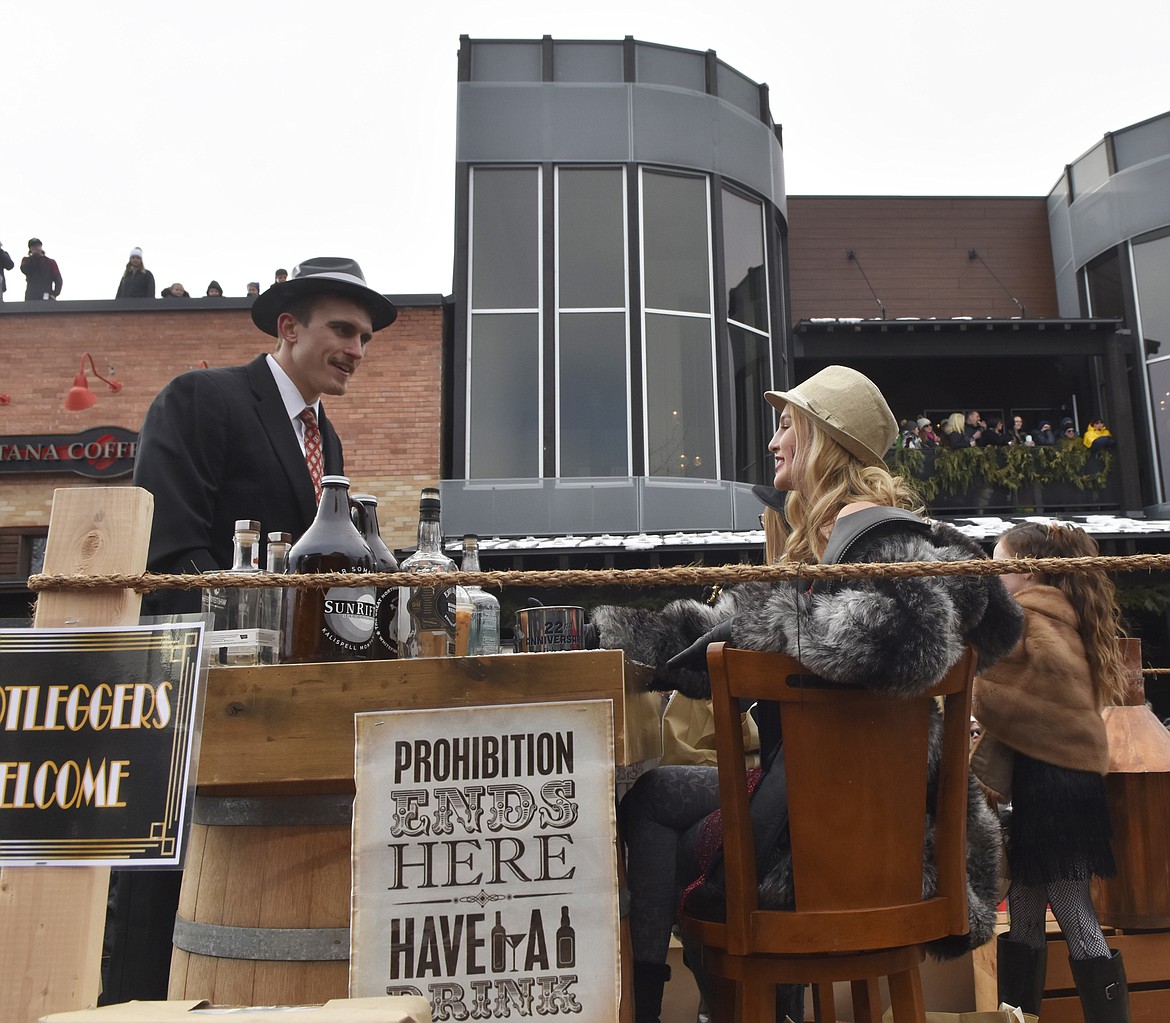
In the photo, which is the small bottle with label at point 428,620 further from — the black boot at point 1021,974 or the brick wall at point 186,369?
the brick wall at point 186,369

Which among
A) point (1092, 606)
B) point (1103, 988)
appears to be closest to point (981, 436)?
point (1092, 606)

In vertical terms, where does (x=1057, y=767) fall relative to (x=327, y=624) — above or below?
below

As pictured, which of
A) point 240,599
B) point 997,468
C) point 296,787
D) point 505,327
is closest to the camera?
point 296,787

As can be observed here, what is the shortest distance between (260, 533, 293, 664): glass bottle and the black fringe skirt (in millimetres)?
2577

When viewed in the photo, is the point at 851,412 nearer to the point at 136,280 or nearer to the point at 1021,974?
the point at 1021,974

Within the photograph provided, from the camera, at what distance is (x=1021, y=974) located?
10.3 ft

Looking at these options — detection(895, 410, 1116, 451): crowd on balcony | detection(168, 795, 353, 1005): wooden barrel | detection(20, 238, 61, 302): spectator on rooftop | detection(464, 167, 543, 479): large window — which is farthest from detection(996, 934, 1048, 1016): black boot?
detection(20, 238, 61, 302): spectator on rooftop

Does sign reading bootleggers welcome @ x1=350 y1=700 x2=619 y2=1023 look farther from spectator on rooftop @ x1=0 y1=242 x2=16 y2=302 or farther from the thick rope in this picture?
spectator on rooftop @ x1=0 y1=242 x2=16 y2=302

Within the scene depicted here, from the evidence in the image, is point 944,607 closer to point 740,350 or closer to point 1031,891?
point 1031,891

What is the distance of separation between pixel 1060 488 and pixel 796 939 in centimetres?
1449

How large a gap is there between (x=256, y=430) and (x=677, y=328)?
11.1 m

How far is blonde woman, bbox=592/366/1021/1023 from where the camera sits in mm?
1797

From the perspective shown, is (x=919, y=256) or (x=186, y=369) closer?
(x=186, y=369)

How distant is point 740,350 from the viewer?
13.9 meters
